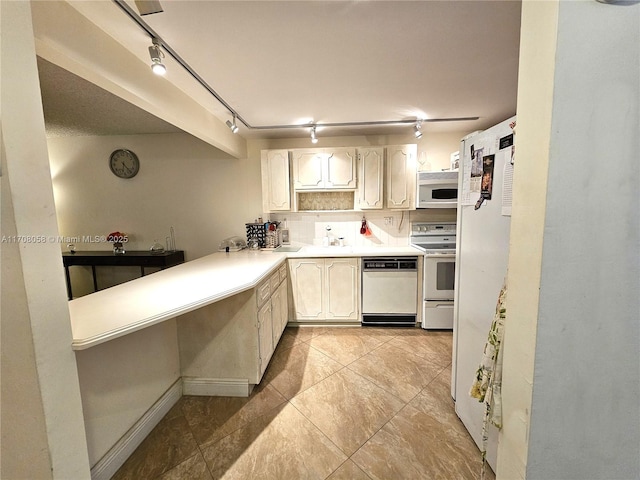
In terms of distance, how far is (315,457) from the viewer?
58.7 inches

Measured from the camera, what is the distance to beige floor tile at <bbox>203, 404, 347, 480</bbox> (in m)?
1.41

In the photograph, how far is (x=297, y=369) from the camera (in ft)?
7.64

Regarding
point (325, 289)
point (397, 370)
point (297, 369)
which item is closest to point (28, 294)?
point (297, 369)

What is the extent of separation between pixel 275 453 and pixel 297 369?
818mm

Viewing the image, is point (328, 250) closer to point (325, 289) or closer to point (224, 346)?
point (325, 289)

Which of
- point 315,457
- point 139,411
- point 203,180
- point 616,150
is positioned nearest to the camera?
point 616,150

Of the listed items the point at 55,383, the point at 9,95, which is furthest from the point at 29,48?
the point at 55,383

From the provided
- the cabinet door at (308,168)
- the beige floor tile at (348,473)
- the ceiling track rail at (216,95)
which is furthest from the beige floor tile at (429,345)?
the ceiling track rail at (216,95)

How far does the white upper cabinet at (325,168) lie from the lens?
3215 millimetres

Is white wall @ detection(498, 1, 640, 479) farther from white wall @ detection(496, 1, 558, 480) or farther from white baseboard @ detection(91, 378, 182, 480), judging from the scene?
white baseboard @ detection(91, 378, 182, 480)

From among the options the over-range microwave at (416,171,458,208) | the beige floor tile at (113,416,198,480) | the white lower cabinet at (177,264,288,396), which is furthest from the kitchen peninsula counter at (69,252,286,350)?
the over-range microwave at (416,171,458,208)

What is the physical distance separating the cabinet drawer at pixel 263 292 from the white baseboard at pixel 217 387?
0.60 m

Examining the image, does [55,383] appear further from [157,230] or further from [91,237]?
[91,237]

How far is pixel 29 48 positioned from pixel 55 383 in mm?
1134
